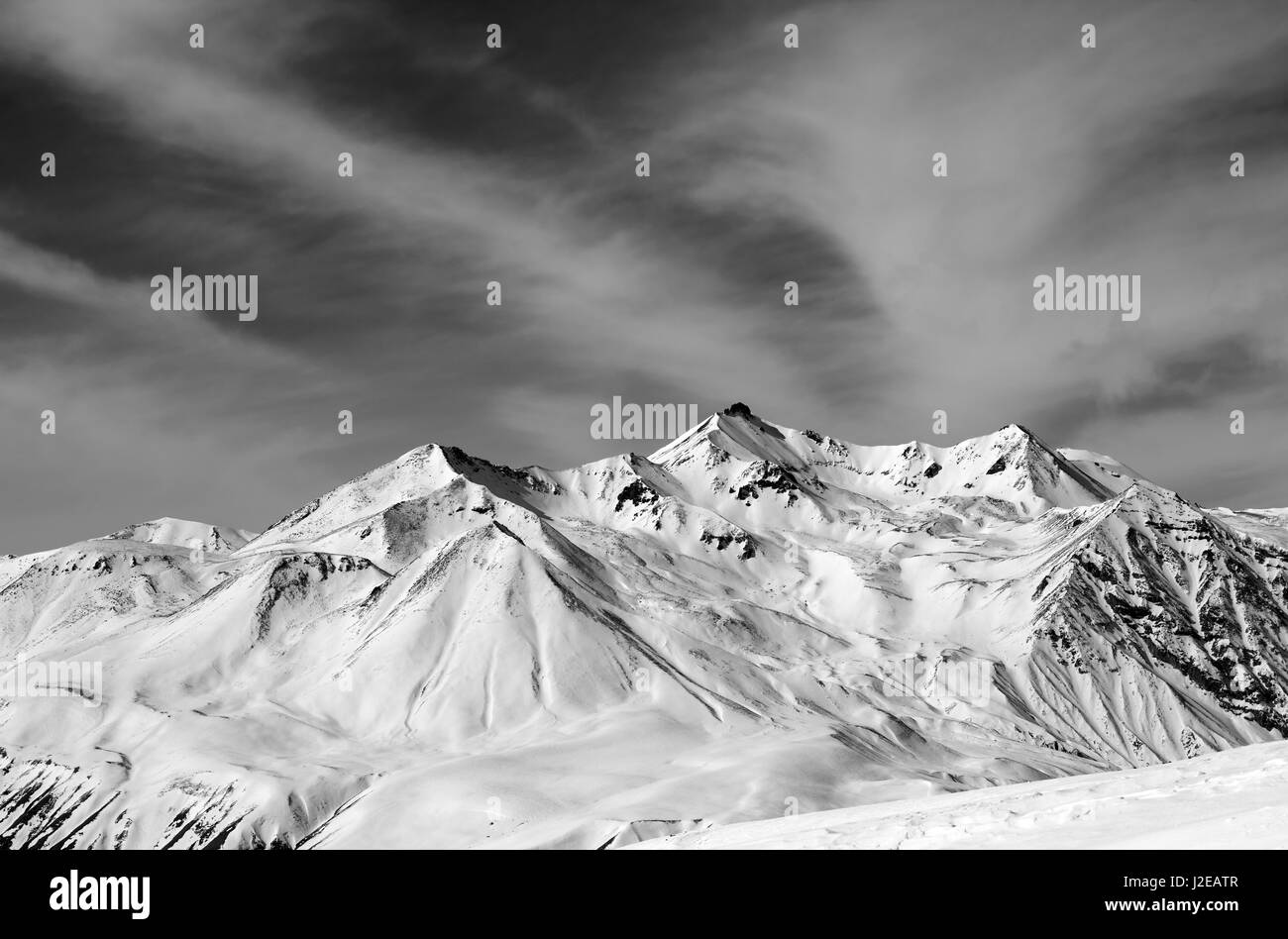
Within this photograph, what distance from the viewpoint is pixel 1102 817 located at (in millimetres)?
31328

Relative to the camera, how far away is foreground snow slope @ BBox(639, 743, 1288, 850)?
26500 mm

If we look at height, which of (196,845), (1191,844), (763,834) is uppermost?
(1191,844)

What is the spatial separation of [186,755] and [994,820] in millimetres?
189891

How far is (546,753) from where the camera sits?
194 meters

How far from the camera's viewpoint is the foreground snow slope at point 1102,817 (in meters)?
26.5

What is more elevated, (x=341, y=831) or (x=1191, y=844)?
(x=1191, y=844)
